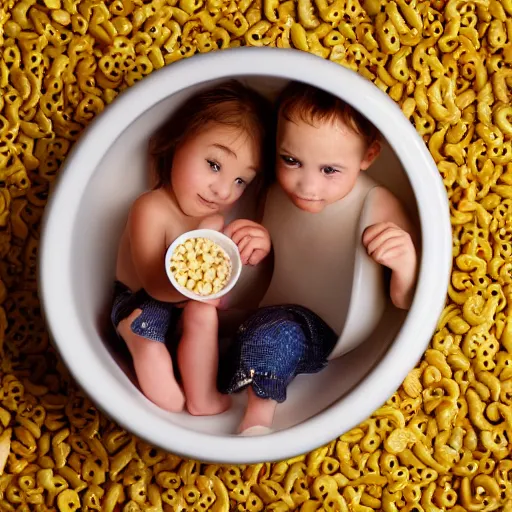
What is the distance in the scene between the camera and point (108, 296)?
103 cm

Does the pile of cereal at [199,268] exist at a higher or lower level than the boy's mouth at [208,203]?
lower

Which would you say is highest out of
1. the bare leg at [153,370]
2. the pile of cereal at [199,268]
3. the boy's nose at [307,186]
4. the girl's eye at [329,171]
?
the girl's eye at [329,171]

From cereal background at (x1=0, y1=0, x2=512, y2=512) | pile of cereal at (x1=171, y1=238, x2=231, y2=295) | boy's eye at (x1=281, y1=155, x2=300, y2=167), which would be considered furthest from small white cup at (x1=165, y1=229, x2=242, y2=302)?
cereal background at (x1=0, y1=0, x2=512, y2=512)

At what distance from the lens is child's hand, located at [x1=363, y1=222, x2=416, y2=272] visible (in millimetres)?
978

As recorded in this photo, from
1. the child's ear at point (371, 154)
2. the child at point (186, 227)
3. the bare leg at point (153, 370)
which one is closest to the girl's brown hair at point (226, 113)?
the child at point (186, 227)

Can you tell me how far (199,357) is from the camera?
1015mm

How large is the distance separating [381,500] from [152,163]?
548mm

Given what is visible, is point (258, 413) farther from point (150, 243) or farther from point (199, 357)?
point (150, 243)

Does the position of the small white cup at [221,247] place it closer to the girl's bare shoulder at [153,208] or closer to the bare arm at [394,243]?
the girl's bare shoulder at [153,208]

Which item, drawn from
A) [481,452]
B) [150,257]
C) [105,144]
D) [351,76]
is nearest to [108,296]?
[150,257]

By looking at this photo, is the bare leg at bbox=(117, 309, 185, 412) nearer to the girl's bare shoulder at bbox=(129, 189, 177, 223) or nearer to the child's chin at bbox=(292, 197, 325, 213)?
the girl's bare shoulder at bbox=(129, 189, 177, 223)

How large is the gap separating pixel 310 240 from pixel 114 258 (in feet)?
0.77

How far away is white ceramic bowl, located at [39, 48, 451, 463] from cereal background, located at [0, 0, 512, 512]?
0.17 metres

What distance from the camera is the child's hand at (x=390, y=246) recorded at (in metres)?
0.98
